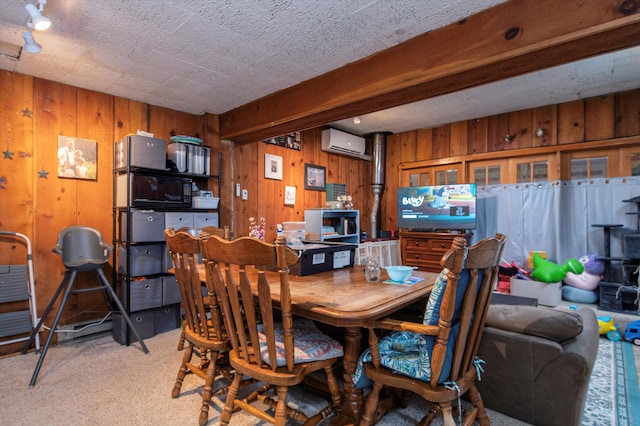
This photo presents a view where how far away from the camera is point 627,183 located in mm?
3742

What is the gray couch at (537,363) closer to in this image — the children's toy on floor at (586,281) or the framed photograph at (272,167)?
the children's toy on floor at (586,281)

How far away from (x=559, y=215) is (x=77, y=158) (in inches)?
210

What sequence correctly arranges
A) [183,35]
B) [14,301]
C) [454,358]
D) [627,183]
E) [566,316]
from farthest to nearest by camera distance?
1. [627,183]
2. [14,301]
3. [183,35]
4. [566,316]
5. [454,358]

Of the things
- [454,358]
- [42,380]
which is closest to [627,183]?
[454,358]

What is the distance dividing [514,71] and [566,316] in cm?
143

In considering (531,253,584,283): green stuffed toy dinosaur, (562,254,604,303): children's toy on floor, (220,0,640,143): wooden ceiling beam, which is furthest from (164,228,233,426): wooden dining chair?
(562,254,604,303): children's toy on floor

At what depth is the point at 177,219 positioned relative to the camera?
3.10 meters

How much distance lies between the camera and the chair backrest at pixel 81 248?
8.27 ft

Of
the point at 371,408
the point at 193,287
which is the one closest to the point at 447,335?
the point at 371,408

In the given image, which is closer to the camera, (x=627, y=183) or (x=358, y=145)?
(x=627, y=183)

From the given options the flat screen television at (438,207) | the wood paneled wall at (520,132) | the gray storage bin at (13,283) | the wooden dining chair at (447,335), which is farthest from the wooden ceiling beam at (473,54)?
the wood paneled wall at (520,132)

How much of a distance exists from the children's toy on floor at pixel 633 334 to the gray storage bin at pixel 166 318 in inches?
158

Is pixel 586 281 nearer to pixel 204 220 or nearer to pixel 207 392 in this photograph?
pixel 207 392

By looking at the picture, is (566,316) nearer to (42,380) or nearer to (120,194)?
(42,380)
